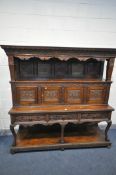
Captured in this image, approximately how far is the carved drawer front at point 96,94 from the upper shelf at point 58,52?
50 centimetres

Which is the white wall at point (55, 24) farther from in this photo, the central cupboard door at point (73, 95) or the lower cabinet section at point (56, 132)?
the central cupboard door at point (73, 95)

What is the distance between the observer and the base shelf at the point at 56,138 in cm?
231

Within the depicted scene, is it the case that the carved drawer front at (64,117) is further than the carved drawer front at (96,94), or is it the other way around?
the carved drawer front at (96,94)

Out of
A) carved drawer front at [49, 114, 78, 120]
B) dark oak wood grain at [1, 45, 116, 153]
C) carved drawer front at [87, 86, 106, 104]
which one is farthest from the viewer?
carved drawer front at [87, 86, 106, 104]

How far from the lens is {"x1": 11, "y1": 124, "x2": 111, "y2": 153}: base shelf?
2309 millimetres

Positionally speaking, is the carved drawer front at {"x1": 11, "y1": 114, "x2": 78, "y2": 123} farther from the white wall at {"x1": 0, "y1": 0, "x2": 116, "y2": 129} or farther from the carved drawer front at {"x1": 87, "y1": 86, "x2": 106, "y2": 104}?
the white wall at {"x1": 0, "y1": 0, "x2": 116, "y2": 129}

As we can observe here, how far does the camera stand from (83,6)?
96.8 inches

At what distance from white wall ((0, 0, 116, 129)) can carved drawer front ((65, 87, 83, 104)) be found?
2.81 ft

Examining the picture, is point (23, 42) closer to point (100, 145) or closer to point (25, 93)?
point (25, 93)

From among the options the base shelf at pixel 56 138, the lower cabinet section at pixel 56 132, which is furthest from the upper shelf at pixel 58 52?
the base shelf at pixel 56 138

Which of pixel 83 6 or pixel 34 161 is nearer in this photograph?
pixel 34 161

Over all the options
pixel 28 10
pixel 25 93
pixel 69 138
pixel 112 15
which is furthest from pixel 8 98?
pixel 112 15

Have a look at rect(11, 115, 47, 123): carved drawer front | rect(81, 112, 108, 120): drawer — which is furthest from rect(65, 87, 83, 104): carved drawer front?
rect(11, 115, 47, 123): carved drawer front

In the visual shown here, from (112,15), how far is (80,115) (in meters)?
1.88
